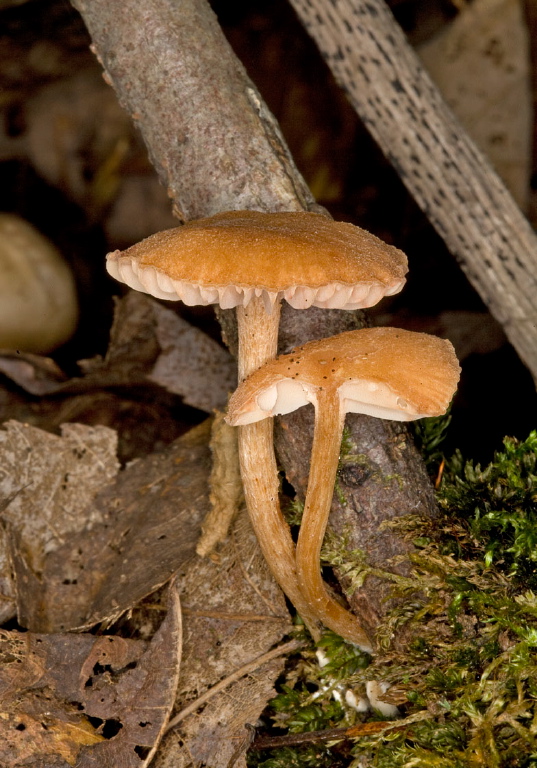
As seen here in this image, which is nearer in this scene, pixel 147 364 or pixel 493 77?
pixel 147 364

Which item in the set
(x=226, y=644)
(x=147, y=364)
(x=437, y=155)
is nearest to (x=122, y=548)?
(x=226, y=644)

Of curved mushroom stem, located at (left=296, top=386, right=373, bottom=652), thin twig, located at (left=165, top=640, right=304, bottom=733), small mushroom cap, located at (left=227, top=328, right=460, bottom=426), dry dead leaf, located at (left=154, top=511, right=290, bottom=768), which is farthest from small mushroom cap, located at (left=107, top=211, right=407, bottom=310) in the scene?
thin twig, located at (left=165, top=640, right=304, bottom=733)

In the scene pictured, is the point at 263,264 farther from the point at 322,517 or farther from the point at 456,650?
the point at 456,650

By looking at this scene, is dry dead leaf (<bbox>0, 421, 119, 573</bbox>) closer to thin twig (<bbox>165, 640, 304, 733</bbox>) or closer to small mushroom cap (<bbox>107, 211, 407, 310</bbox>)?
thin twig (<bbox>165, 640, 304, 733</bbox>)

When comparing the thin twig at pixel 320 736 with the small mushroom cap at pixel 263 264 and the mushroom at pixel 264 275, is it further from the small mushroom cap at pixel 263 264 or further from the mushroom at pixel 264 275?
the small mushroom cap at pixel 263 264

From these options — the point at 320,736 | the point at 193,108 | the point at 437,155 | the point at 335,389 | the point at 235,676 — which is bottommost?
the point at 320,736

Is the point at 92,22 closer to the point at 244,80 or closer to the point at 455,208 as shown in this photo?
the point at 244,80

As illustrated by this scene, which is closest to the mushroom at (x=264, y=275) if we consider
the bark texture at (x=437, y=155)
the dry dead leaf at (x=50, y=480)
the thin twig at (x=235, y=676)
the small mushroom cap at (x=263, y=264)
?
the small mushroom cap at (x=263, y=264)
